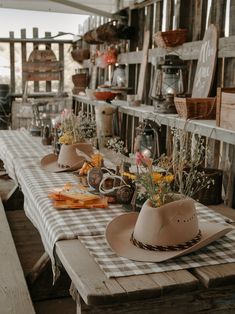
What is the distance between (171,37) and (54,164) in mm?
1553

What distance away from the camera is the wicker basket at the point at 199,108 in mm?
3250

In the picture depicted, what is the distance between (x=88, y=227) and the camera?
222 cm

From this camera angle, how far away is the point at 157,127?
A: 12.4 feet

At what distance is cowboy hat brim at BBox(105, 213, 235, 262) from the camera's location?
1.86m

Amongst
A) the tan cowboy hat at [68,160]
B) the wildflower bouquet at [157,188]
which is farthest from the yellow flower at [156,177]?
the tan cowboy hat at [68,160]

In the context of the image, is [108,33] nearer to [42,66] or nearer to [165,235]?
[42,66]

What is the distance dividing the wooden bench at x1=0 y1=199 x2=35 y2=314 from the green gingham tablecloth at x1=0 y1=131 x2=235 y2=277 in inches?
14.0

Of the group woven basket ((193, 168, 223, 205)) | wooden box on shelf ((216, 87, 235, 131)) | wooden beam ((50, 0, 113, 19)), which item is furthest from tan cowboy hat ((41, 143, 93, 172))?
wooden beam ((50, 0, 113, 19))

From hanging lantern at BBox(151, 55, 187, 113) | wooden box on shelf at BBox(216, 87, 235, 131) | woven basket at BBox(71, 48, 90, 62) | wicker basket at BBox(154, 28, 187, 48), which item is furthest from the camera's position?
woven basket at BBox(71, 48, 90, 62)

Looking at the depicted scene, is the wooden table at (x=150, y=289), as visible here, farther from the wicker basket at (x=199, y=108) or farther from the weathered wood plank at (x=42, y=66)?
the weathered wood plank at (x=42, y=66)

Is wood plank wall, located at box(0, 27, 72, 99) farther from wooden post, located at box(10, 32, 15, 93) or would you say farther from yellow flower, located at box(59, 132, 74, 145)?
yellow flower, located at box(59, 132, 74, 145)

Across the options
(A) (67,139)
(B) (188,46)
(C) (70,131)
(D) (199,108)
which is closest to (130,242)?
(D) (199,108)

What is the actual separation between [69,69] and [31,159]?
5476 millimetres

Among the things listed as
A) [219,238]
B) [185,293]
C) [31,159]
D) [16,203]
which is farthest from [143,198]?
[16,203]
